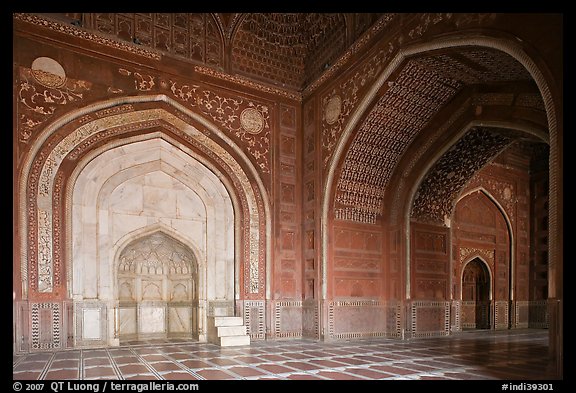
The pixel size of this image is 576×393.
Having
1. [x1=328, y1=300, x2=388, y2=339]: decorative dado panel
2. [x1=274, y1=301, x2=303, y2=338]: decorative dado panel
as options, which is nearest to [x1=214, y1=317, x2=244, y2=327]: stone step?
[x1=274, y1=301, x2=303, y2=338]: decorative dado panel

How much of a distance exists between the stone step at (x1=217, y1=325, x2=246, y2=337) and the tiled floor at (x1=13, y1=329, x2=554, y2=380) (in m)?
0.31

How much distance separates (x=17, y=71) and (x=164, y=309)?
16.5 feet

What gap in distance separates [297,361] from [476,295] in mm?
8191

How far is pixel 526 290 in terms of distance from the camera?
40.4 ft

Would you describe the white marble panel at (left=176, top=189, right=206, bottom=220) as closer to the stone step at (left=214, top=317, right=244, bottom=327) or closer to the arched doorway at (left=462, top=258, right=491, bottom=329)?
the stone step at (left=214, top=317, right=244, bottom=327)

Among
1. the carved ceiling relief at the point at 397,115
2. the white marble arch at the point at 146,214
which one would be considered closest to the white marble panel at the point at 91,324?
the white marble arch at the point at 146,214

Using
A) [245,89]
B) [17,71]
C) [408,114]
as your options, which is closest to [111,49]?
[17,71]

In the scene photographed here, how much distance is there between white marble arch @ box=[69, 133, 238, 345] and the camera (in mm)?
A: 7375

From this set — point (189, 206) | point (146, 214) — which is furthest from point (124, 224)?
point (189, 206)

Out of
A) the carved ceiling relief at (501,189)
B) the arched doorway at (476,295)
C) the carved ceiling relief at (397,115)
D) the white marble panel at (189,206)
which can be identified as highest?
the carved ceiling relief at (397,115)

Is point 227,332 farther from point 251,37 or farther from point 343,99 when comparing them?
point 251,37

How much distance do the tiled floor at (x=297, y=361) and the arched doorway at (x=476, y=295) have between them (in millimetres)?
3877

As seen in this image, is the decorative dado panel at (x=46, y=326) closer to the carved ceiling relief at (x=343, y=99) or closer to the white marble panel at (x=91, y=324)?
the white marble panel at (x=91, y=324)

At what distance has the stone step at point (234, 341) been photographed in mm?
7336
